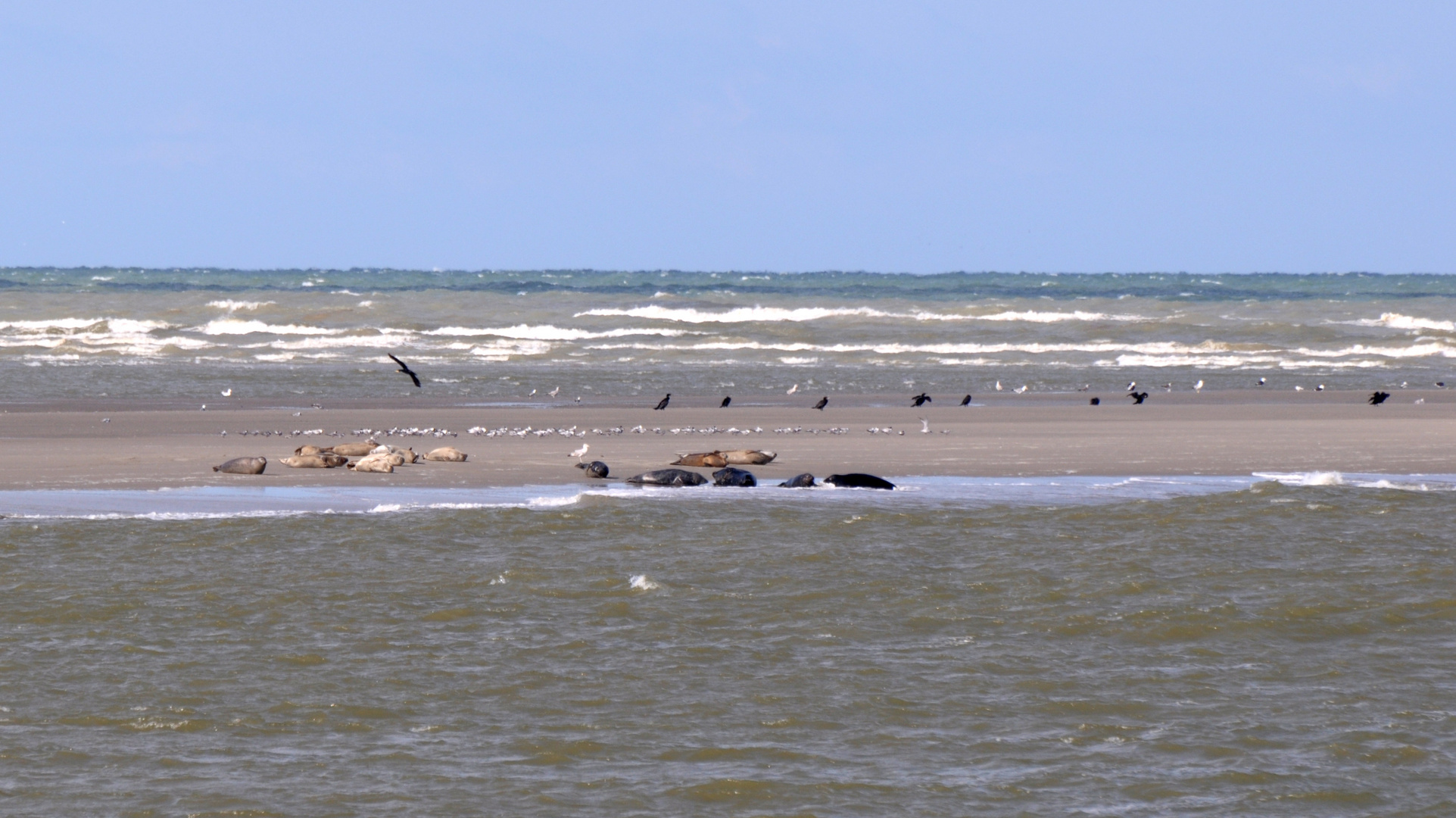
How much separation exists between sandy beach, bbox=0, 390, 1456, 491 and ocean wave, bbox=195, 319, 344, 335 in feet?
88.5

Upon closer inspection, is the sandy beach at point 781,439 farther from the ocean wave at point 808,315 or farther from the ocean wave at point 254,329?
the ocean wave at point 808,315

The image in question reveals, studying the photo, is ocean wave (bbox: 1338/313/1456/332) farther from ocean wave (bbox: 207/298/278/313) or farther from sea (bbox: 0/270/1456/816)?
sea (bbox: 0/270/1456/816)

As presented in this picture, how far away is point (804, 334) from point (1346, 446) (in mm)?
31731

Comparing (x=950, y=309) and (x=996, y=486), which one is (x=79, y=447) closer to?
(x=996, y=486)

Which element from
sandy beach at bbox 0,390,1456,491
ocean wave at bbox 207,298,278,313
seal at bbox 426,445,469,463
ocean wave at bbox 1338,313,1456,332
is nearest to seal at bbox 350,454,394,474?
sandy beach at bbox 0,390,1456,491

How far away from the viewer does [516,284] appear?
98812mm

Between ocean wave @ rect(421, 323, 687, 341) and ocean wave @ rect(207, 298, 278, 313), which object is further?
ocean wave @ rect(207, 298, 278, 313)

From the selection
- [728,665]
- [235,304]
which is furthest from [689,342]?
[728,665]

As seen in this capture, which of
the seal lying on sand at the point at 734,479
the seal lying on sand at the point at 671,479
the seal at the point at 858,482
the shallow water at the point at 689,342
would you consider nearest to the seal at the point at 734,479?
the seal lying on sand at the point at 734,479

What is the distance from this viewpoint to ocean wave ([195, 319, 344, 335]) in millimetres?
52062

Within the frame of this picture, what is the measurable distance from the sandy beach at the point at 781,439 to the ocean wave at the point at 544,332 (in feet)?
76.0

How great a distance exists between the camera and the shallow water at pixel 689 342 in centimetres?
3259

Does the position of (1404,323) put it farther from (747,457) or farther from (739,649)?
(739,649)

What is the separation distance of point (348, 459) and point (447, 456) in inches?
41.2
